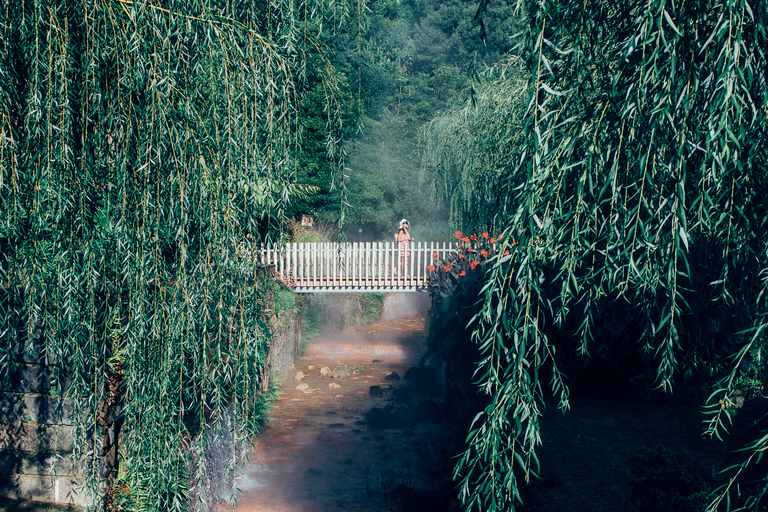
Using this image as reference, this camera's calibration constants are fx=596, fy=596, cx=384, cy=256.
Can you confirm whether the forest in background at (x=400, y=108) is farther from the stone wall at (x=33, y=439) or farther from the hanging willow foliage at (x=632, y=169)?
the hanging willow foliage at (x=632, y=169)

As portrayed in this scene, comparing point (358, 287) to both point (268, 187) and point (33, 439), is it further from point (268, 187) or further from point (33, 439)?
point (268, 187)

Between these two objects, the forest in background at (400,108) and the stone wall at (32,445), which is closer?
the stone wall at (32,445)

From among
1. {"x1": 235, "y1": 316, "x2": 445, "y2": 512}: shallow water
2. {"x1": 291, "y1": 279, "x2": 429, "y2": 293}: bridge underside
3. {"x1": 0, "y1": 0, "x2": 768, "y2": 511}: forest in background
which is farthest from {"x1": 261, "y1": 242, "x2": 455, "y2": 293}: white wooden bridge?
{"x1": 0, "y1": 0, "x2": 768, "y2": 511}: forest in background

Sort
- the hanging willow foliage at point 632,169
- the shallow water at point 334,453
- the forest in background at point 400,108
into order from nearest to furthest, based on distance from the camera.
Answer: the hanging willow foliage at point 632,169
the shallow water at point 334,453
the forest in background at point 400,108

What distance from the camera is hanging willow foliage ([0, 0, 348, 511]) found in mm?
2706

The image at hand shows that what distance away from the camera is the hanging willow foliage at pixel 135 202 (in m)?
2.71

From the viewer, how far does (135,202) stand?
109 inches

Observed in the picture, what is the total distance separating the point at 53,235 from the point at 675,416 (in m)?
6.76

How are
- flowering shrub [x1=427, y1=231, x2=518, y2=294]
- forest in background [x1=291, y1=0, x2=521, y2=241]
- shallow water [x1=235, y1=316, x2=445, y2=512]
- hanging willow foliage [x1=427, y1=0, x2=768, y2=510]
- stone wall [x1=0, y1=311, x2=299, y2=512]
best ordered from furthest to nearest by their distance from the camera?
forest in background [x1=291, y1=0, x2=521, y2=241], flowering shrub [x1=427, y1=231, x2=518, y2=294], shallow water [x1=235, y1=316, x2=445, y2=512], stone wall [x1=0, y1=311, x2=299, y2=512], hanging willow foliage [x1=427, y1=0, x2=768, y2=510]

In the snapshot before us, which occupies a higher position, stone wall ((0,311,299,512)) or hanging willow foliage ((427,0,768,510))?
hanging willow foliage ((427,0,768,510))

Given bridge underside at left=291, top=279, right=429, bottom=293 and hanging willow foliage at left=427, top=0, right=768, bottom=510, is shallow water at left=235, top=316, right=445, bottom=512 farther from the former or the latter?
hanging willow foliage at left=427, top=0, right=768, bottom=510

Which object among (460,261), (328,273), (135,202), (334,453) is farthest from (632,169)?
(328,273)

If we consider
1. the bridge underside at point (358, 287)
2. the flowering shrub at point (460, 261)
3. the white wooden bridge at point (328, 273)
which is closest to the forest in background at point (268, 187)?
the flowering shrub at point (460, 261)

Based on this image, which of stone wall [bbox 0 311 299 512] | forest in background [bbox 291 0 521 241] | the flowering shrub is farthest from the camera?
forest in background [bbox 291 0 521 241]
